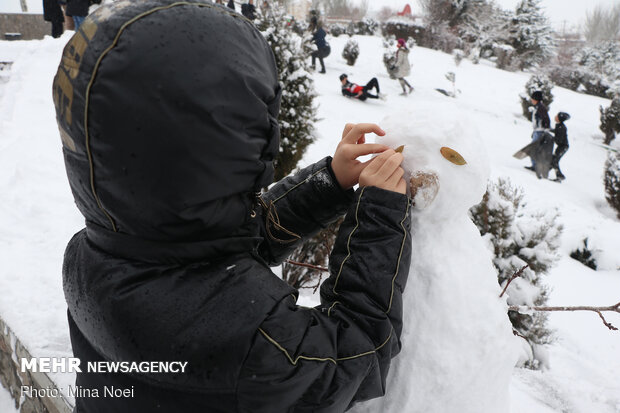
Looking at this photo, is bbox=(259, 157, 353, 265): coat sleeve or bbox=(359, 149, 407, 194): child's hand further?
bbox=(259, 157, 353, 265): coat sleeve

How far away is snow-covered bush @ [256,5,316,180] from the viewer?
476 centimetres

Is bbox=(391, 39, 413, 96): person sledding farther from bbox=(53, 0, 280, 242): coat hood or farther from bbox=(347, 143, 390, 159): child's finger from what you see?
bbox=(53, 0, 280, 242): coat hood

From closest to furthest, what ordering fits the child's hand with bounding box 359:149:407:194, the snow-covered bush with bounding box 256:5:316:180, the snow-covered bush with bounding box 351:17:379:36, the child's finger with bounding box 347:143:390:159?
the child's hand with bounding box 359:149:407:194, the child's finger with bounding box 347:143:390:159, the snow-covered bush with bounding box 256:5:316:180, the snow-covered bush with bounding box 351:17:379:36

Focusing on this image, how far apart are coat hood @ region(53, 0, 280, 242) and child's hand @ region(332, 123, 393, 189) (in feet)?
1.20

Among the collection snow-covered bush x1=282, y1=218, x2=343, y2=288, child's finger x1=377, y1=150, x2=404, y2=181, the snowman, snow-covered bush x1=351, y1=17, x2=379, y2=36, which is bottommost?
snow-covered bush x1=351, y1=17, x2=379, y2=36

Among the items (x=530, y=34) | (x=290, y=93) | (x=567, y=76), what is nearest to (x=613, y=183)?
(x=290, y=93)

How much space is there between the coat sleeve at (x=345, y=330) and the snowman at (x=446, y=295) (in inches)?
7.5

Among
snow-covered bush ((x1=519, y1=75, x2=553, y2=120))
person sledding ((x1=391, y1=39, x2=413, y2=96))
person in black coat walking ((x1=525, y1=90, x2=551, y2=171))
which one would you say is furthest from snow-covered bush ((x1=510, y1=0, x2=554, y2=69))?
person in black coat walking ((x1=525, y1=90, x2=551, y2=171))

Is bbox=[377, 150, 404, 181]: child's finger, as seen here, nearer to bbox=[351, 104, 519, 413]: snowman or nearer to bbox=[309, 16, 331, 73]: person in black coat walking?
bbox=[351, 104, 519, 413]: snowman

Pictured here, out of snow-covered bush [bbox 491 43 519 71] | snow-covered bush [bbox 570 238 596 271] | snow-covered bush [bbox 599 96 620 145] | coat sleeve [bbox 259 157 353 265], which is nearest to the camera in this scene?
coat sleeve [bbox 259 157 353 265]

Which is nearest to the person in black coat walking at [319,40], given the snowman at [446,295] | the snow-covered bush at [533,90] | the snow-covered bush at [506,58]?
the snow-covered bush at [533,90]

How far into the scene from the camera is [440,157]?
3.72ft

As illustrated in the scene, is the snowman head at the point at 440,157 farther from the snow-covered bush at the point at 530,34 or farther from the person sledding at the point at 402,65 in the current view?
the snow-covered bush at the point at 530,34

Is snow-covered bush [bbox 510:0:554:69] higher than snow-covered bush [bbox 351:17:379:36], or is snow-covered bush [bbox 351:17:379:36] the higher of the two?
snow-covered bush [bbox 510:0:554:69]
